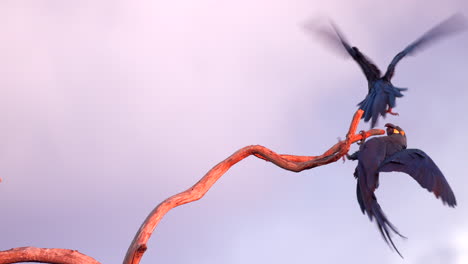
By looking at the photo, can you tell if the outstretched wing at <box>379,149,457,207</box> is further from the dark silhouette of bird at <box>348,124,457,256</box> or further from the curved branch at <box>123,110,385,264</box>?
the curved branch at <box>123,110,385,264</box>

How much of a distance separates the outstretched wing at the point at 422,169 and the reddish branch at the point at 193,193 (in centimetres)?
47

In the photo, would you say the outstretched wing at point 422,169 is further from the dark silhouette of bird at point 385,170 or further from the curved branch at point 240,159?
the curved branch at point 240,159

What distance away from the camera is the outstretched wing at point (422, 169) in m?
7.89

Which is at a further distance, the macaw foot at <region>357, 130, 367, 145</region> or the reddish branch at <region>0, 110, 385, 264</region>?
the macaw foot at <region>357, 130, 367, 145</region>

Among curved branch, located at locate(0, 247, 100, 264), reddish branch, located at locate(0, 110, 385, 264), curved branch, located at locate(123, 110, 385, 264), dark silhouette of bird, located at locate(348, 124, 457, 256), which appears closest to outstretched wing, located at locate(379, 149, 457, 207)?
dark silhouette of bird, located at locate(348, 124, 457, 256)

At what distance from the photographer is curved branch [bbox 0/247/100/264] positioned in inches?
244

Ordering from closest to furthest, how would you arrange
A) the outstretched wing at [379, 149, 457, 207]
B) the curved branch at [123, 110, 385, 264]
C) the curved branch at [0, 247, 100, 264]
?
1. the curved branch at [0, 247, 100, 264]
2. the curved branch at [123, 110, 385, 264]
3. the outstretched wing at [379, 149, 457, 207]

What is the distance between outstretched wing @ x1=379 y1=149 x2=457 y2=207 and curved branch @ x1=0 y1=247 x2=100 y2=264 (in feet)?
13.8

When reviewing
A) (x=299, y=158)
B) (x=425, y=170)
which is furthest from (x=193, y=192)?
(x=425, y=170)

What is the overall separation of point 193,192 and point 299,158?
154 centimetres

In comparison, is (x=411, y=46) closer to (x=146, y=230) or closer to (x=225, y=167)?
(x=225, y=167)

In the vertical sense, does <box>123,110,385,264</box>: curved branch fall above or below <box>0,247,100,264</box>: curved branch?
above

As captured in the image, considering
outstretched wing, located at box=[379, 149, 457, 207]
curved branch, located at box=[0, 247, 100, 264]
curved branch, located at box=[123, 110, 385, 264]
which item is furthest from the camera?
outstretched wing, located at box=[379, 149, 457, 207]

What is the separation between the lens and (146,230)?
650 centimetres
